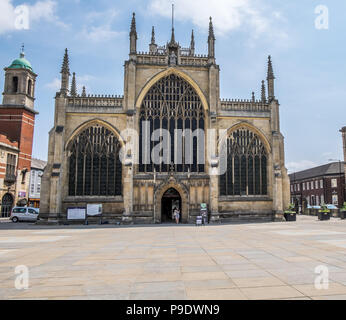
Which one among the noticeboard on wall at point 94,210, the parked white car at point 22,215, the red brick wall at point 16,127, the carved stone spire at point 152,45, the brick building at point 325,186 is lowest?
the parked white car at point 22,215

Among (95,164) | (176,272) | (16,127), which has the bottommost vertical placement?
(176,272)

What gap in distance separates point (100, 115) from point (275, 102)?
63.1ft

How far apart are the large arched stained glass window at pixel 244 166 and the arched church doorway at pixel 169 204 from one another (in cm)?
501

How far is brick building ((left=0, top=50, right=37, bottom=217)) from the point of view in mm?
38062

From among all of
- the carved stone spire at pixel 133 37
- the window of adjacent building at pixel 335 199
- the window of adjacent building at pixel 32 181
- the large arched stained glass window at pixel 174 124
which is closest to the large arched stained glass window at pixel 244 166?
the large arched stained glass window at pixel 174 124

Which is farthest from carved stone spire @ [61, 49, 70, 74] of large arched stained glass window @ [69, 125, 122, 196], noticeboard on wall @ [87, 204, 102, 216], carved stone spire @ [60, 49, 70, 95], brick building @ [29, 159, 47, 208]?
brick building @ [29, 159, 47, 208]

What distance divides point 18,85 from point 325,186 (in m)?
62.4

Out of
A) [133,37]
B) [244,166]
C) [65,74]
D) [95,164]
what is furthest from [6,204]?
[244,166]

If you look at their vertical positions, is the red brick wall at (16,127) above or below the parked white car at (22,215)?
above

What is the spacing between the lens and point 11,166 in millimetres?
38438

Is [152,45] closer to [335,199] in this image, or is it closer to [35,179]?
[35,179]

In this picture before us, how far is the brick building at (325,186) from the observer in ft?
184

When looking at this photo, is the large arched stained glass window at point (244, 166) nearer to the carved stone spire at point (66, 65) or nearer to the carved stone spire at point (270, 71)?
the carved stone spire at point (270, 71)

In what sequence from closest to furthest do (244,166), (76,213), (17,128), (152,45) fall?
(76,213)
(244,166)
(17,128)
(152,45)
